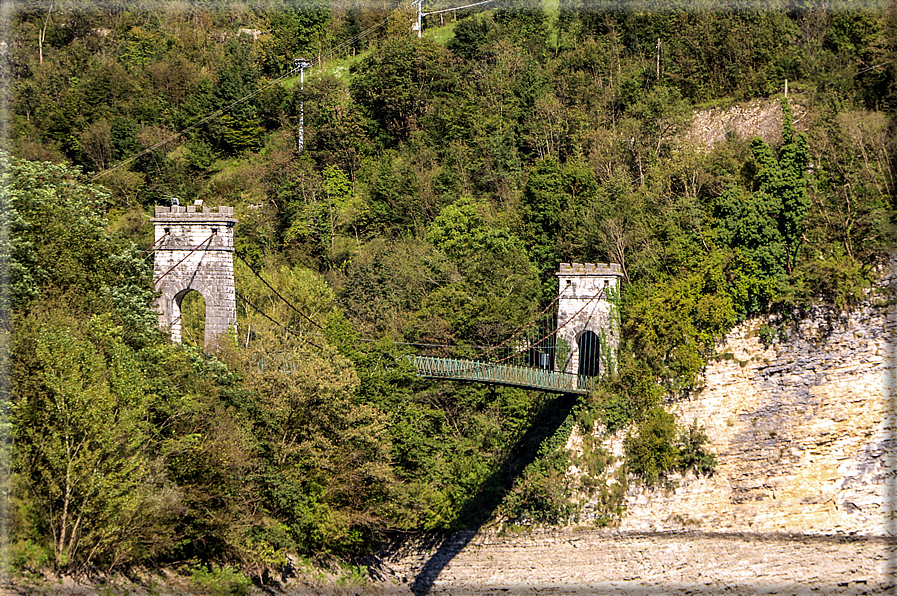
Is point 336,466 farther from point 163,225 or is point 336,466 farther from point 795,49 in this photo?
point 795,49

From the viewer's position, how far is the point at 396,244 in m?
31.3

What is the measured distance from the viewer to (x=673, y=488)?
2367 cm

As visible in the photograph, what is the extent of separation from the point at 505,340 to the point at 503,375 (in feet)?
9.57

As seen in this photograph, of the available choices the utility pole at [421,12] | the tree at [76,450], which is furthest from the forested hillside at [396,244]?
the utility pole at [421,12]

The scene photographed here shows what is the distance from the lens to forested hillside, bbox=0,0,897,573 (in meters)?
17.7

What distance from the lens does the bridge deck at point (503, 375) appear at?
73.9 feet

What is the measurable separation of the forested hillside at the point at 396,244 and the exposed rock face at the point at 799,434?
0.63m

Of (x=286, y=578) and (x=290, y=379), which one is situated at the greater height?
(x=290, y=379)

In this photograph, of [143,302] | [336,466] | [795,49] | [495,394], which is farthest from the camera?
[795,49]

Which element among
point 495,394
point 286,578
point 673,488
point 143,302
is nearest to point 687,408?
point 673,488

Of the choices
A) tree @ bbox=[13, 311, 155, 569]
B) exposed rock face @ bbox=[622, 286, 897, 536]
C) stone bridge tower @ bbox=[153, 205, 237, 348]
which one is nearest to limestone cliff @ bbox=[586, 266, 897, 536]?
exposed rock face @ bbox=[622, 286, 897, 536]

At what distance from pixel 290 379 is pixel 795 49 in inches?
782

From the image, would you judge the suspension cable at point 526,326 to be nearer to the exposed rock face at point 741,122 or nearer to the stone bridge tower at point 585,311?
the stone bridge tower at point 585,311

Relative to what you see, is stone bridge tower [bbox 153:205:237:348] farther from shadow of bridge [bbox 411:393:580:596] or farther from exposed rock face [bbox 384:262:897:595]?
shadow of bridge [bbox 411:393:580:596]
